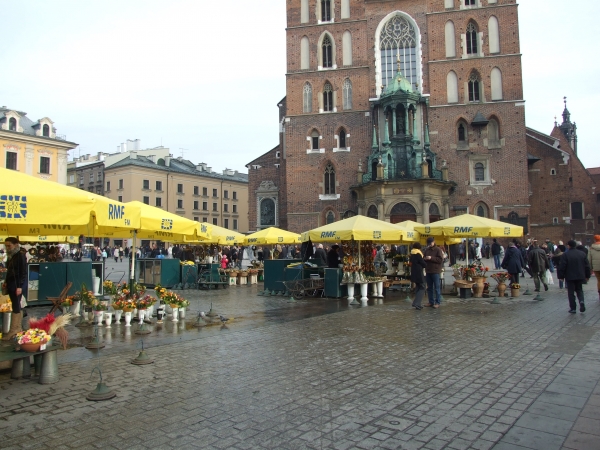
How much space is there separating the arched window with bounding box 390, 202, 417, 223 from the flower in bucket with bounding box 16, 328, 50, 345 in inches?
1224

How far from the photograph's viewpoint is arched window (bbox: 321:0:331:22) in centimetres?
3991

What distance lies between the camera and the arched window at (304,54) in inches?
1567

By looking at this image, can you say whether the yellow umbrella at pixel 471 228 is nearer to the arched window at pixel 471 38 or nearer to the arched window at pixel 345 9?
the arched window at pixel 471 38

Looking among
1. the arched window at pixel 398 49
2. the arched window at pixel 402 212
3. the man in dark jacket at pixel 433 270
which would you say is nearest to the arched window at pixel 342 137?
the arched window at pixel 398 49

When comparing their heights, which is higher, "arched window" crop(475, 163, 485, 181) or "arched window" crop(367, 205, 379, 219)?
"arched window" crop(475, 163, 485, 181)

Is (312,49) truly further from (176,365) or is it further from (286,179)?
(176,365)

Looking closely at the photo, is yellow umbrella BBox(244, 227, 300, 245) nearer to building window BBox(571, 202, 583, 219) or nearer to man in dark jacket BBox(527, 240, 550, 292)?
man in dark jacket BBox(527, 240, 550, 292)

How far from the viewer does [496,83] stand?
37375mm

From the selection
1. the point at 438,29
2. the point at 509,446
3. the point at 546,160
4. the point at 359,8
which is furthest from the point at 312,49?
the point at 509,446

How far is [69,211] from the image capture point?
6.95 metres

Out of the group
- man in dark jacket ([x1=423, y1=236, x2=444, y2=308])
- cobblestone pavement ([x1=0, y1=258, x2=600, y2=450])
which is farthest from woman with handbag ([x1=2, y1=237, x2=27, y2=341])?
man in dark jacket ([x1=423, y1=236, x2=444, y2=308])

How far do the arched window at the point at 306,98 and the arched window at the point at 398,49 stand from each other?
5.74m

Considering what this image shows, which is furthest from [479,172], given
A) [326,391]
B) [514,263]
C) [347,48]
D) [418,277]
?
[326,391]

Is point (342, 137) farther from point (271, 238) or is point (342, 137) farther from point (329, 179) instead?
point (271, 238)
